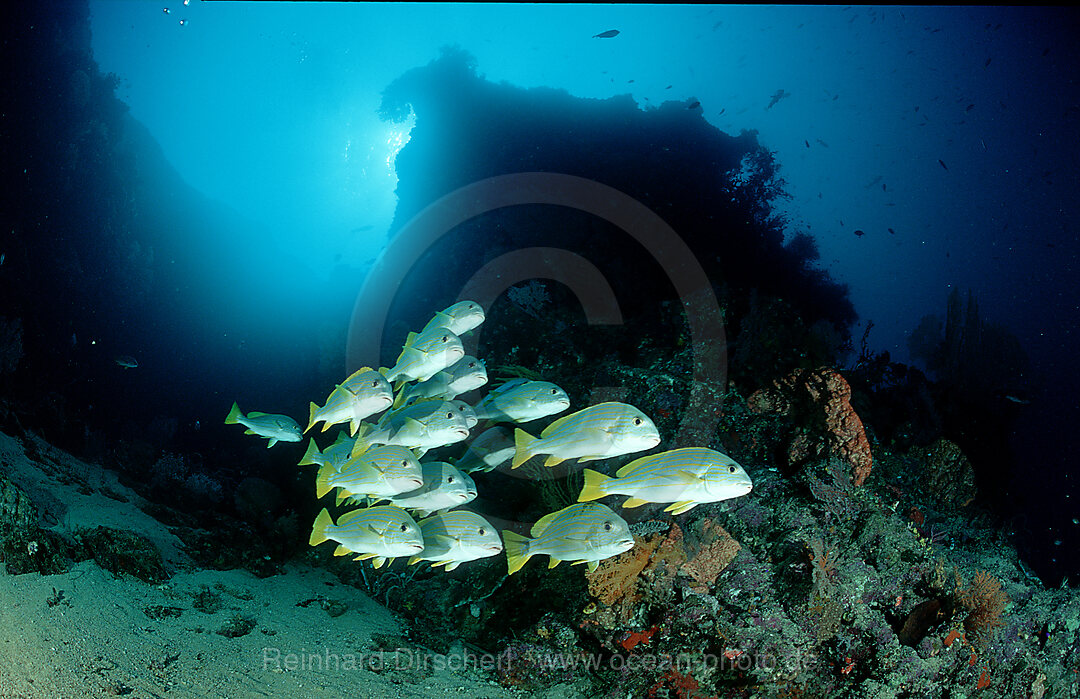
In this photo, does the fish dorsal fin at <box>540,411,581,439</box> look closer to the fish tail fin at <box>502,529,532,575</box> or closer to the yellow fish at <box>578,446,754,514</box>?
the yellow fish at <box>578,446,754,514</box>

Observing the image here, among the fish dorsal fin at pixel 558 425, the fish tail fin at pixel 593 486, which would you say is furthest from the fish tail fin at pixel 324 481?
the fish tail fin at pixel 593 486

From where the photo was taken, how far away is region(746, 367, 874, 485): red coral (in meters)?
4.74

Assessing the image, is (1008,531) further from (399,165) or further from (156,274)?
(156,274)

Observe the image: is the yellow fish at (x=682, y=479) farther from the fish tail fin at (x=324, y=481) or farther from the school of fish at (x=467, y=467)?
the fish tail fin at (x=324, y=481)

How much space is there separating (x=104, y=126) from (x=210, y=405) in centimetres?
1724

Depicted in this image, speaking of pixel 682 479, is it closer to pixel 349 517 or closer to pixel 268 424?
pixel 349 517

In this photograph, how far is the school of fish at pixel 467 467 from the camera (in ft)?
8.49

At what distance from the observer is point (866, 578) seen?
12.0ft

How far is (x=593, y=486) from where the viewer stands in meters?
2.68

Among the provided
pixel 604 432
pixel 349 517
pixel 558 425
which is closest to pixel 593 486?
pixel 604 432

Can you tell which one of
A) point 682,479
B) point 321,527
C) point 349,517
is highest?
point 682,479

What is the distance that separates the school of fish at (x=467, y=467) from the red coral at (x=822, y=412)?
8.74 ft

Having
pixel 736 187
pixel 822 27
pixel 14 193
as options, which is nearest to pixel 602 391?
pixel 736 187

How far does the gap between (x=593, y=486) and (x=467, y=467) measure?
1579 millimetres
